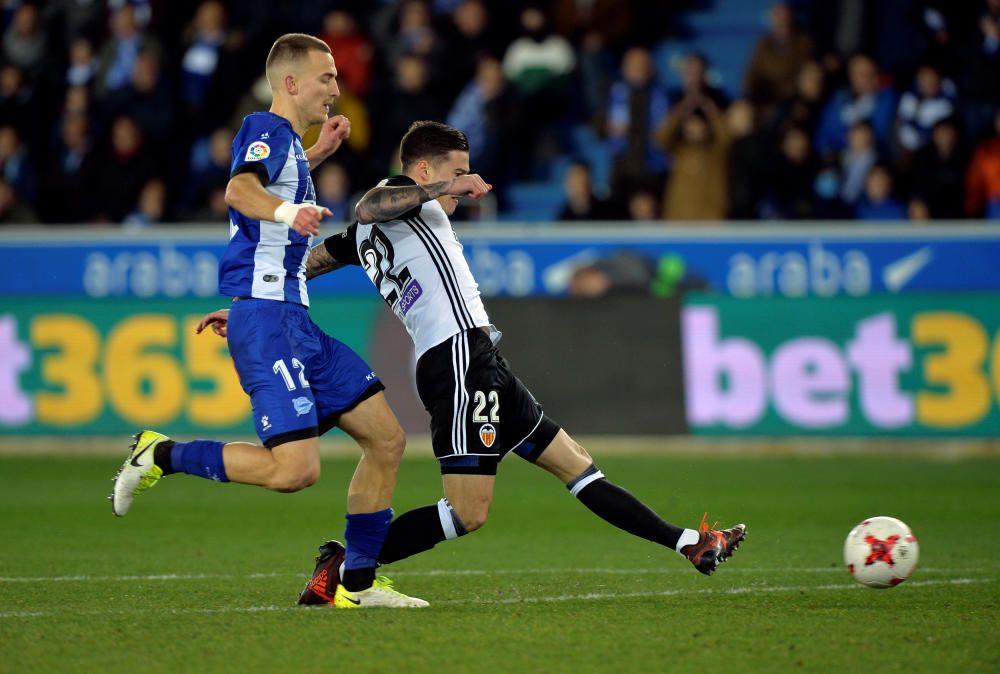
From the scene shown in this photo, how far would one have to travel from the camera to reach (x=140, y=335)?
14.2 metres

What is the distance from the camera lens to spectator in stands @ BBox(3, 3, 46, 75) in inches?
739

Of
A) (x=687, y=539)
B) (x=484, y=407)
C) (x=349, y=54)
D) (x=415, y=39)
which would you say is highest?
(x=415, y=39)

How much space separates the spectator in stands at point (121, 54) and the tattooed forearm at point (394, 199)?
41.8 ft

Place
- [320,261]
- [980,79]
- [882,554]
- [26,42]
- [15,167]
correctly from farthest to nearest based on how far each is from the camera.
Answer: [26,42] < [15,167] < [980,79] < [320,261] < [882,554]

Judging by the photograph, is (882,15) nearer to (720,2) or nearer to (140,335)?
(720,2)

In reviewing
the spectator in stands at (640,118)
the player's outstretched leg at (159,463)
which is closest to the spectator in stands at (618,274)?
the spectator in stands at (640,118)

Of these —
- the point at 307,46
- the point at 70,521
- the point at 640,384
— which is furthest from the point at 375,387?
the point at 640,384

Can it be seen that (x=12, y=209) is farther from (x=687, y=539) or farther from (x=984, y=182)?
(x=687, y=539)

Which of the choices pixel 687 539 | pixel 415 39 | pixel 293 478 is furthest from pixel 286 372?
pixel 415 39

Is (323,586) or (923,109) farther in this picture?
(923,109)

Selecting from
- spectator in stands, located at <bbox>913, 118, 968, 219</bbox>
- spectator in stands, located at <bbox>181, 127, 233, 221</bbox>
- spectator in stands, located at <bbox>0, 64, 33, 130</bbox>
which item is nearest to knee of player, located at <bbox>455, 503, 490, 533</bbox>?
spectator in stands, located at <bbox>913, 118, 968, 219</bbox>

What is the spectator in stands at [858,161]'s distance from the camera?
50.9 feet

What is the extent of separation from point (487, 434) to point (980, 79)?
11.2m

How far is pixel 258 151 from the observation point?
625 cm
